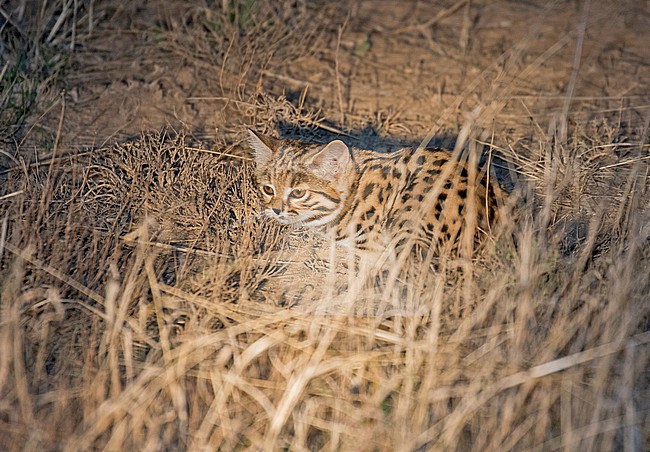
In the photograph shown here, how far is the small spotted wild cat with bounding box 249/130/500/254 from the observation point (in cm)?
512

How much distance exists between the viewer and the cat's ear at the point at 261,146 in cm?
551

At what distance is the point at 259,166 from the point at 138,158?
32.0 inches

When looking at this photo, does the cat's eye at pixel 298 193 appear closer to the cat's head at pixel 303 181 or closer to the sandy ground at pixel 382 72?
the cat's head at pixel 303 181

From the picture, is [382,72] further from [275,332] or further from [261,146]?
[275,332]

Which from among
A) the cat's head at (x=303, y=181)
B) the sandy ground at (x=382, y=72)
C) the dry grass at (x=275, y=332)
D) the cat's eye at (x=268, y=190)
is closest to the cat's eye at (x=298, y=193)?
the cat's head at (x=303, y=181)

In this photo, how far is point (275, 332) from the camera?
13.2 ft

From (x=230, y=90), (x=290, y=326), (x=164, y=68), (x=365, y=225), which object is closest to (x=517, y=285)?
(x=290, y=326)

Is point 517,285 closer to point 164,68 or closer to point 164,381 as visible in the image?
point 164,381

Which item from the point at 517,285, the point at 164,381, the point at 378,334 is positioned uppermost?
the point at 517,285

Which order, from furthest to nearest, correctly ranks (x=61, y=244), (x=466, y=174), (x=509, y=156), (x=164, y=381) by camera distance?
(x=509, y=156) < (x=466, y=174) < (x=61, y=244) < (x=164, y=381)

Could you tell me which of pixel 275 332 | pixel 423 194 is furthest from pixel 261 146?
pixel 275 332

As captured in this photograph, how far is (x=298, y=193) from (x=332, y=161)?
31 cm

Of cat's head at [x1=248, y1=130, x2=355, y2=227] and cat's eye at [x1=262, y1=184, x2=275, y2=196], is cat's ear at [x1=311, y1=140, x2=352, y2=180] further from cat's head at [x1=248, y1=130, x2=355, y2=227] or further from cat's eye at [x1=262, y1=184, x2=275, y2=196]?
cat's eye at [x1=262, y1=184, x2=275, y2=196]

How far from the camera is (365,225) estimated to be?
5441 millimetres
